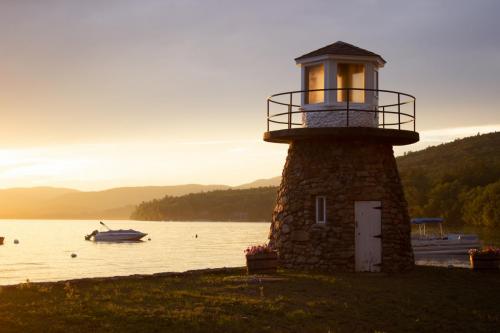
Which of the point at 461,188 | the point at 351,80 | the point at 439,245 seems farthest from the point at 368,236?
the point at 461,188

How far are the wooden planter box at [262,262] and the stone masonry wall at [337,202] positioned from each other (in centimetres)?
163

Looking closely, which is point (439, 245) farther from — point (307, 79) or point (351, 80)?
point (307, 79)

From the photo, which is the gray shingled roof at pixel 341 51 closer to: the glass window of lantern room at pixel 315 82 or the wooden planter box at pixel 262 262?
the glass window of lantern room at pixel 315 82

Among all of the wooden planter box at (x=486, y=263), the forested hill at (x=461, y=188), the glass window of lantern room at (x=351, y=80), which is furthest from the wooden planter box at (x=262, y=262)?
the forested hill at (x=461, y=188)

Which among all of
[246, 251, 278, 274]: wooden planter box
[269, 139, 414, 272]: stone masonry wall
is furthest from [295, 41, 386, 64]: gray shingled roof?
[246, 251, 278, 274]: wooden planter box

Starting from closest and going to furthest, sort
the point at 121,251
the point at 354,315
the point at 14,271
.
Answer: the point at 354,315 → the point at 14,271 → the point at 121,251

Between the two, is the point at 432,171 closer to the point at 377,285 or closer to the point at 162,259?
the point at 162,259

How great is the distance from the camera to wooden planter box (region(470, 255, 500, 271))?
24.1 m

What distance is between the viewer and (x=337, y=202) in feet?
75.7

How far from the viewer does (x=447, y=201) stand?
100 m

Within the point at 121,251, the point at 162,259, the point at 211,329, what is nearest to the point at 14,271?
the point at 162,259

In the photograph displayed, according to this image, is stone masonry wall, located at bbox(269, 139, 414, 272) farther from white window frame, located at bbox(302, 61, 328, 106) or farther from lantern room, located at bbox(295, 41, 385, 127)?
white window frame, located at bbox(302, 61, 328, 106)

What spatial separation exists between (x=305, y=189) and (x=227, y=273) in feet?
12.8

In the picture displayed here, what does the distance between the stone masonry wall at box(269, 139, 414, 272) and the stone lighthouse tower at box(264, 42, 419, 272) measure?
1.3 inches
